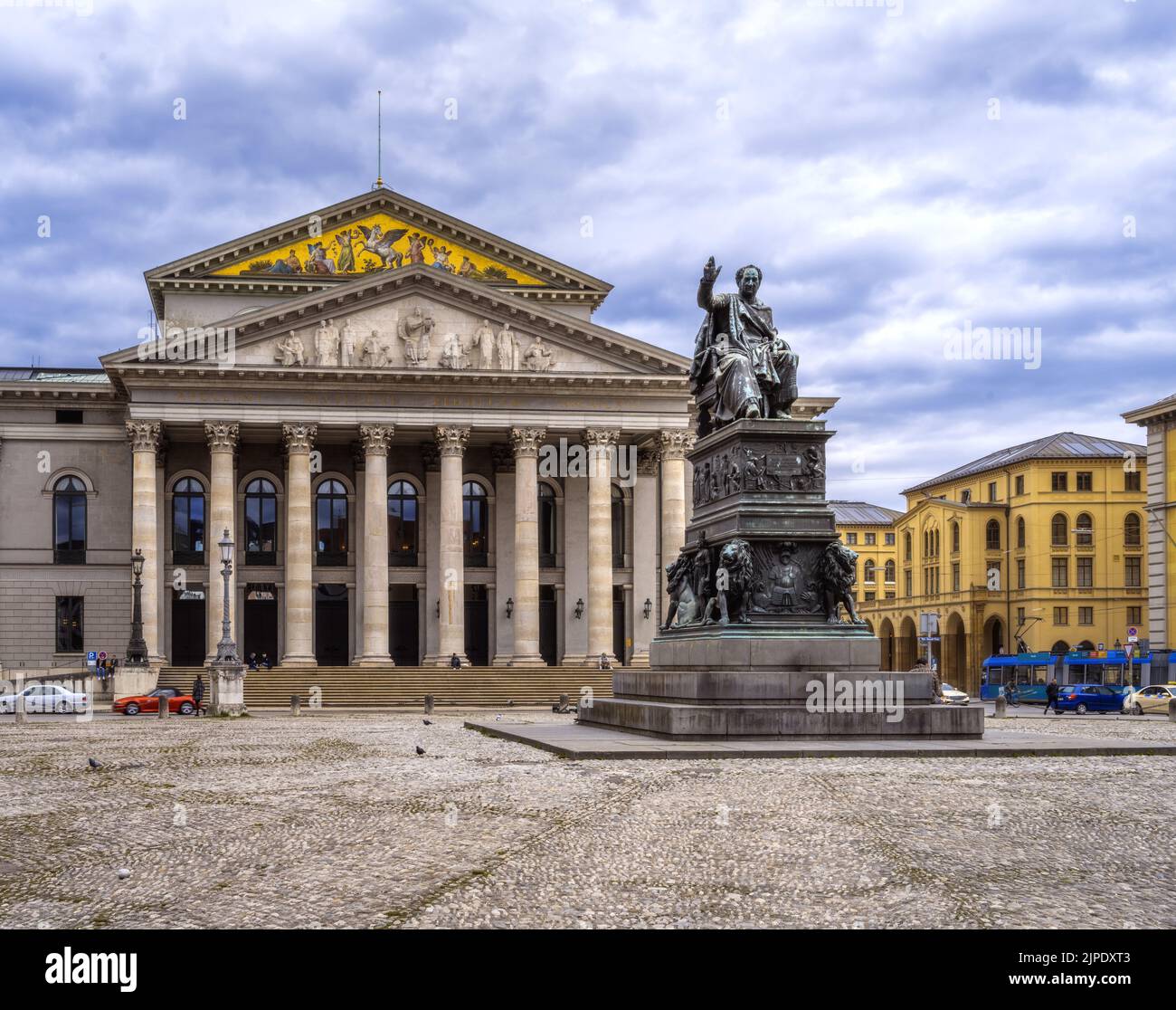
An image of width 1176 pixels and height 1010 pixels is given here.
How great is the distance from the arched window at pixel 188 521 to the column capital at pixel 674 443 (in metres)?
21.6

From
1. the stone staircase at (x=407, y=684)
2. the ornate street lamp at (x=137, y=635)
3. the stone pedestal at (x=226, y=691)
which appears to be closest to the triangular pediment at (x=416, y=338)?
the ornate street lamp at (x=137, y=635)

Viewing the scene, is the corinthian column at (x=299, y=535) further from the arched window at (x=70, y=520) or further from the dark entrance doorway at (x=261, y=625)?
the arched window at (x=70, y=520)

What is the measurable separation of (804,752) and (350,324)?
48738mm

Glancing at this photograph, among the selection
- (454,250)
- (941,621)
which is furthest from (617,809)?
(941,621)

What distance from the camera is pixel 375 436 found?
6481cm

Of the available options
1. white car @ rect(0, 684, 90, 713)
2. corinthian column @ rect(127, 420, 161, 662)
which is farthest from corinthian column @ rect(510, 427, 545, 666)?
white car @ rect(0, 684, 90, 713)

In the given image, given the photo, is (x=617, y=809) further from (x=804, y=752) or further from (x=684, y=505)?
(x=684, y=505)

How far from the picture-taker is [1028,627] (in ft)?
312

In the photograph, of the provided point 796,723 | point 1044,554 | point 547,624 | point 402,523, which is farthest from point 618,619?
point 796,723

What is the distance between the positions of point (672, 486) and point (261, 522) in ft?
63.9

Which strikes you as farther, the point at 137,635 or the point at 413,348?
the point at 413,348

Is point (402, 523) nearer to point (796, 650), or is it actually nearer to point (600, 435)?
point (600, 435)

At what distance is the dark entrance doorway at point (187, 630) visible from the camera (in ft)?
228
